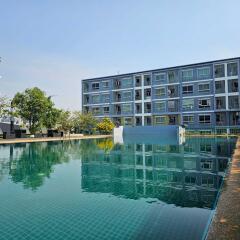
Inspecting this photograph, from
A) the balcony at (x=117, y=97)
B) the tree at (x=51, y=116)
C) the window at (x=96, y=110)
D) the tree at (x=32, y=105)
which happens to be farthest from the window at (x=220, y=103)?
the tree at (x=32, y=105)

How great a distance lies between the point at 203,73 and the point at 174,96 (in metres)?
6.46

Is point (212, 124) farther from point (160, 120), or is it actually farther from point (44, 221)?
point (44, 221)

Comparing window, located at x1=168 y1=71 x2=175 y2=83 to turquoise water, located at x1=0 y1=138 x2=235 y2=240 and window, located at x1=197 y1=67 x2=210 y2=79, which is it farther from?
turquoise water, located at x1=0 y1=138 x2=235 y2=240

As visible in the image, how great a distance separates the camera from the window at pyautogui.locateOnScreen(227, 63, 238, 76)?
1799 inches

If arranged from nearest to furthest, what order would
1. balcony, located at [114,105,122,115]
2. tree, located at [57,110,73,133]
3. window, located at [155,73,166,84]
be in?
tree, located at [57,110,73,133] → window, located at [155,73,166,84] → balcony, located at [114,105,122,115]

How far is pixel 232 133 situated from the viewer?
45.0 metres

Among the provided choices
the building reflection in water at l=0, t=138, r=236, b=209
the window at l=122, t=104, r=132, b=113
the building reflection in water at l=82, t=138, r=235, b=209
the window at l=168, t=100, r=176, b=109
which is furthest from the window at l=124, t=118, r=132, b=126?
the building reflection in water at l=82, t=138, r=235, b=209

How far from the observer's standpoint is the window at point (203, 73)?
158 feet

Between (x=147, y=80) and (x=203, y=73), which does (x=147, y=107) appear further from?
(x=203, y=73)

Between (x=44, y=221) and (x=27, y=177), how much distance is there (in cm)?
534

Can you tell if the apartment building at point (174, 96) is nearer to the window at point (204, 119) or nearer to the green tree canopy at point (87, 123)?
the window at point (204, 119)

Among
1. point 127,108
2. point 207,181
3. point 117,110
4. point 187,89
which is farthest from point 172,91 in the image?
point 207,181

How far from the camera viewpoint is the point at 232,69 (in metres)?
46.0

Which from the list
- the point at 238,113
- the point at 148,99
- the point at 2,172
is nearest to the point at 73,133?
the point at 148,99
